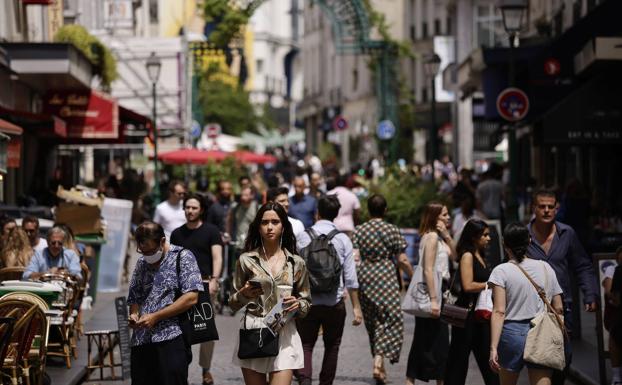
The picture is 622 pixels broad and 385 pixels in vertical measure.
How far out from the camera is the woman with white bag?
956 cm

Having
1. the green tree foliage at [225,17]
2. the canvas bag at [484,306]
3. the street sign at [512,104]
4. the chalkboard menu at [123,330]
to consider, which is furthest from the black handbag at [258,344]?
the green tree foliage at [225,17]

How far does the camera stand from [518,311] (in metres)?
9.60

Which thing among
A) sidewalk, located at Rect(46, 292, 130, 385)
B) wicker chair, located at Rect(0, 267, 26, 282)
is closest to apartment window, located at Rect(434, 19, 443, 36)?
sidewalk, located at Rect(46, 292, 130, 385)

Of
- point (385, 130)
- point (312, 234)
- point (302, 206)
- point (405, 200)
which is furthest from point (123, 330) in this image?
point (385, 130)

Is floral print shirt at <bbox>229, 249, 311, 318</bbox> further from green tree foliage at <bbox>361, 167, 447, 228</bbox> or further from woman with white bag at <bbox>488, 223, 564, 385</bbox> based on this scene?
green tree foliage at <bbox>361, 167, 447, 228</bbox>

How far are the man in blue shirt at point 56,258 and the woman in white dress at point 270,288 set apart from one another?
227 inches

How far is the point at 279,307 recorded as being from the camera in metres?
9.44

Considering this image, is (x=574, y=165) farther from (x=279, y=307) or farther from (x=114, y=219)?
(x=279, y=307)

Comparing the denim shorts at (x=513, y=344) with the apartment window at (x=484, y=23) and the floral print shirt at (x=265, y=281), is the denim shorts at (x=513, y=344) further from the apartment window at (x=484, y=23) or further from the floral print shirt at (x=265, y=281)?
the apartment window at (x=484, y=23)

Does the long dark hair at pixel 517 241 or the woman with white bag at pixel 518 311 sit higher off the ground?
the long dark hair at pixel 517 241

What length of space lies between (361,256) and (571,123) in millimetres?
11071

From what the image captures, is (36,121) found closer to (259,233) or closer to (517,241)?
(259,233)

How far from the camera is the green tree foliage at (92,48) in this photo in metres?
26.8

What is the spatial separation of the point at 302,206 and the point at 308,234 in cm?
729
